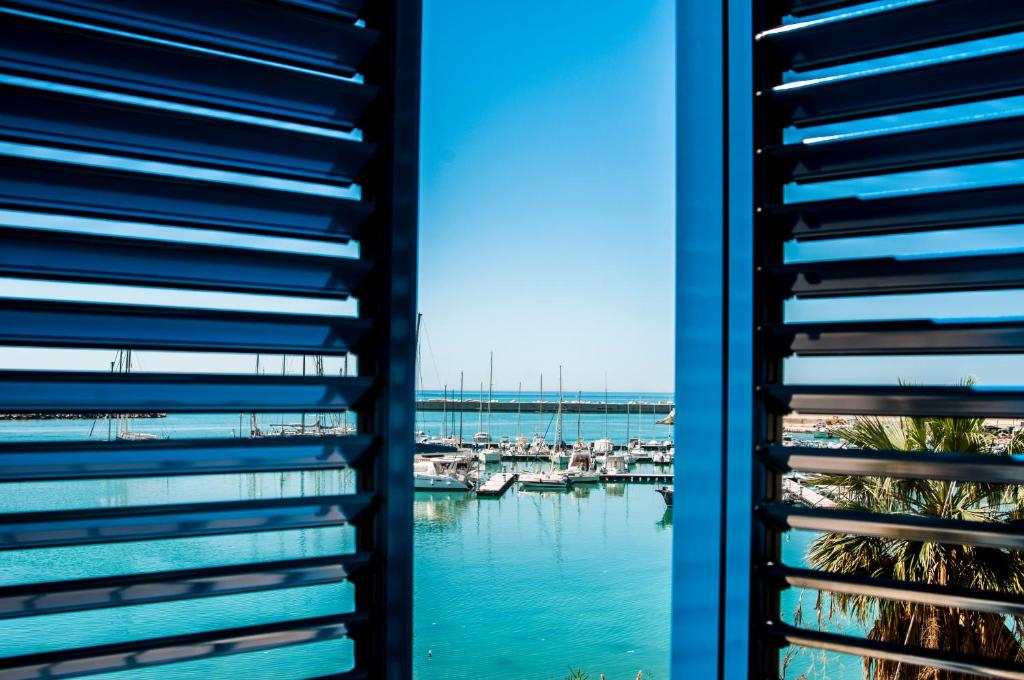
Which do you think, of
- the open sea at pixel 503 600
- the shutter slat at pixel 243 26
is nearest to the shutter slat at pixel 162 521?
the shutter slat at pixel 243 26

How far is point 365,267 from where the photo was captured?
0.90 meters

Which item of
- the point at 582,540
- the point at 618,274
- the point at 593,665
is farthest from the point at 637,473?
the point at 618,274

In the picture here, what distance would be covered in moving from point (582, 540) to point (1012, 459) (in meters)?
33.5

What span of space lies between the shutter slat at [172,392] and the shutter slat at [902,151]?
65 centimetres

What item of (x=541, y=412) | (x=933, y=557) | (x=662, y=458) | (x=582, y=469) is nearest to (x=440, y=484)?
(x=582, y=469)

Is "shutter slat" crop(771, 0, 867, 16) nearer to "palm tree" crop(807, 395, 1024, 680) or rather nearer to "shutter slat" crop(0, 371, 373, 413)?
"shutter slat" crop(0, 371, 373, 413)

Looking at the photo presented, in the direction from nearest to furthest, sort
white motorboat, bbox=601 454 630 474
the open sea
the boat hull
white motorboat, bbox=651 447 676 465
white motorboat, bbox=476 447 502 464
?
the open sea
the boat hull
white motorboat, bbox=651 447 676 465
white motorboat, bbox=601 454 630 474
white motorboat, bbox=476 447 502 464

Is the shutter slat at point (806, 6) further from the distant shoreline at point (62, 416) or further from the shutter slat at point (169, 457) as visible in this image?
the distant shoreline at point (62, 416)

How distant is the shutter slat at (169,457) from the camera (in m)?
0.73

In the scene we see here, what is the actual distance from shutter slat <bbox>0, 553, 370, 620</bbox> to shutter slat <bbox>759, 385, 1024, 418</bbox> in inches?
23.8

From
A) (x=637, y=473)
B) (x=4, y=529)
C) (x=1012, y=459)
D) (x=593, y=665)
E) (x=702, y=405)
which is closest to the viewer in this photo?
(x=4, y=529)

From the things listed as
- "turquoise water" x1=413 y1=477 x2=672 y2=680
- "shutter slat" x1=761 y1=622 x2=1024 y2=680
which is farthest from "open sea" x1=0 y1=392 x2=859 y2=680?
"shutter slat" x1=761 y1=622 x2=1024 y2=680

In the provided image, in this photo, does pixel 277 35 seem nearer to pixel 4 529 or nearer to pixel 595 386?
pixel 4 529

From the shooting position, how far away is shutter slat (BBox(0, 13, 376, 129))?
2.42ft
